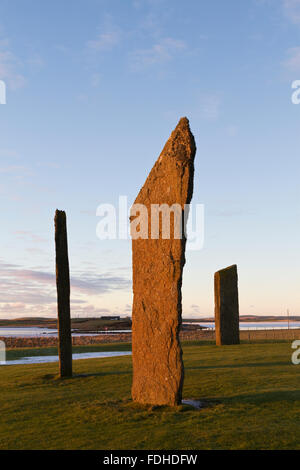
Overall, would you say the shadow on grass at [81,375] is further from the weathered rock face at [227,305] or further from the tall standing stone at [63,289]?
the weathered rock face at [227,305]

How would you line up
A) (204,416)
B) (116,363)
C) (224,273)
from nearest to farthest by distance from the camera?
1. (204,416)
2. (116,363)
3. (224,273)

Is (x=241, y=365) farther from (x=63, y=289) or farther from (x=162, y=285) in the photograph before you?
(x=162, y=285)

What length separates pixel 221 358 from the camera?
1923cm

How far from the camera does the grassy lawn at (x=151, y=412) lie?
7953 mm

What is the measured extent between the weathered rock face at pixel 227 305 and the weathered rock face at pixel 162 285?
1541 centimetres

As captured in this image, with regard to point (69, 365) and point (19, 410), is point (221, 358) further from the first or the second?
point (19, 410)

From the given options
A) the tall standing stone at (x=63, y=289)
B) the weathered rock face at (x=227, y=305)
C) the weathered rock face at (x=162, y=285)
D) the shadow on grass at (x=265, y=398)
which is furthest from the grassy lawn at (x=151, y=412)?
the weathered rock face at (x=227, y=305)

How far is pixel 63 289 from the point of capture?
1553 centimetres

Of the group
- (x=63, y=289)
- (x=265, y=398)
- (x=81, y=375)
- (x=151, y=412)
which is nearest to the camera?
(x=151, y=412)

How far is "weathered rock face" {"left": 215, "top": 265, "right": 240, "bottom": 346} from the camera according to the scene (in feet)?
83.9

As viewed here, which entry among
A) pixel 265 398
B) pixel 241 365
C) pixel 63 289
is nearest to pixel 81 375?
pixel 63 289

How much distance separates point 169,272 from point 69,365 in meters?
7.38

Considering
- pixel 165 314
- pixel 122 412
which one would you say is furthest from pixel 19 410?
pixel 165 314

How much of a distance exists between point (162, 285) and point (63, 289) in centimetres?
626
